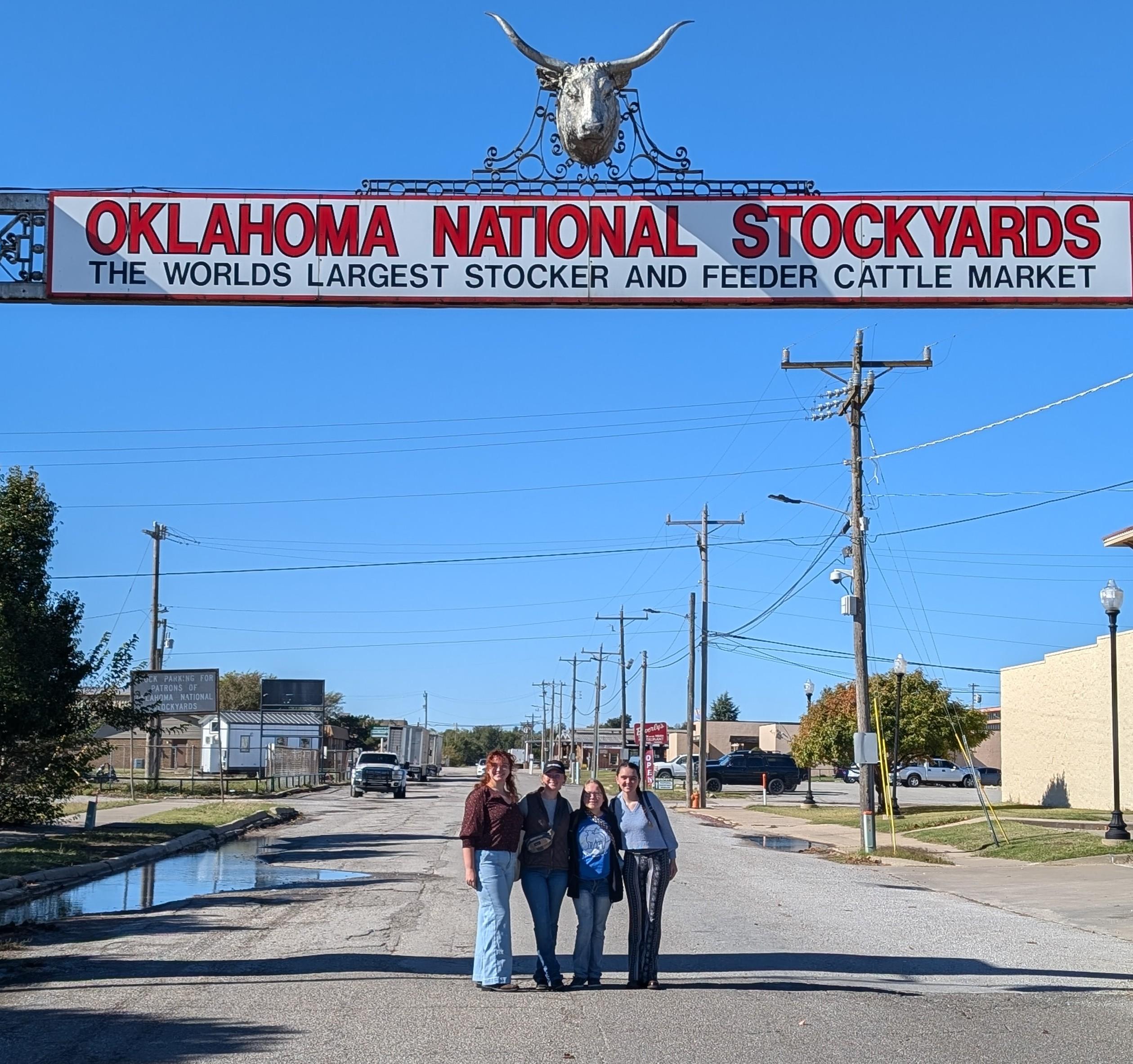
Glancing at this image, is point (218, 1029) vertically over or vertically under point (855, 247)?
under

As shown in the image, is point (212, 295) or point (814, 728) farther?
point (814, 728)

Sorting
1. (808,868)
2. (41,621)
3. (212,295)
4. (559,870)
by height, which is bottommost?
(808,868)

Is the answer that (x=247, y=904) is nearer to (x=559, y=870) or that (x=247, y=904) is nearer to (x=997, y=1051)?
(x=559, y=870)

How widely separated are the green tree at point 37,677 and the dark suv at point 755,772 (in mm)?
39256

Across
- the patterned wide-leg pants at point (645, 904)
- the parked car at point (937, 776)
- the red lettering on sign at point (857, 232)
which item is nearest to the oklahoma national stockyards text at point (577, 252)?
the red lettering on sign at point (857, 232)

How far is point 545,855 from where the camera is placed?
9969 mm

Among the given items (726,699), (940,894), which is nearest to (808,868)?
(940,894)

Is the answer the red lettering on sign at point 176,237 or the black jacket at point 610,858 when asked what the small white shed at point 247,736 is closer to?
the red lettering on sign at point 176,237

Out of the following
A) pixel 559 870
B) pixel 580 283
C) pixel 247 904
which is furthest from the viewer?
pixel 247 904

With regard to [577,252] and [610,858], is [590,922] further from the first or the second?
[577,252]

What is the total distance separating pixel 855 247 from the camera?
10.8 m

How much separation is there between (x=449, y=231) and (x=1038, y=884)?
13.2m

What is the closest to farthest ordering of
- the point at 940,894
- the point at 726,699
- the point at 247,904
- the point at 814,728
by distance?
1. the point at 247,904
2. the point at 940,894
3. the point at 814,728
4. the point at 726,699

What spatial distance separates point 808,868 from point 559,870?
13558 millimetres
